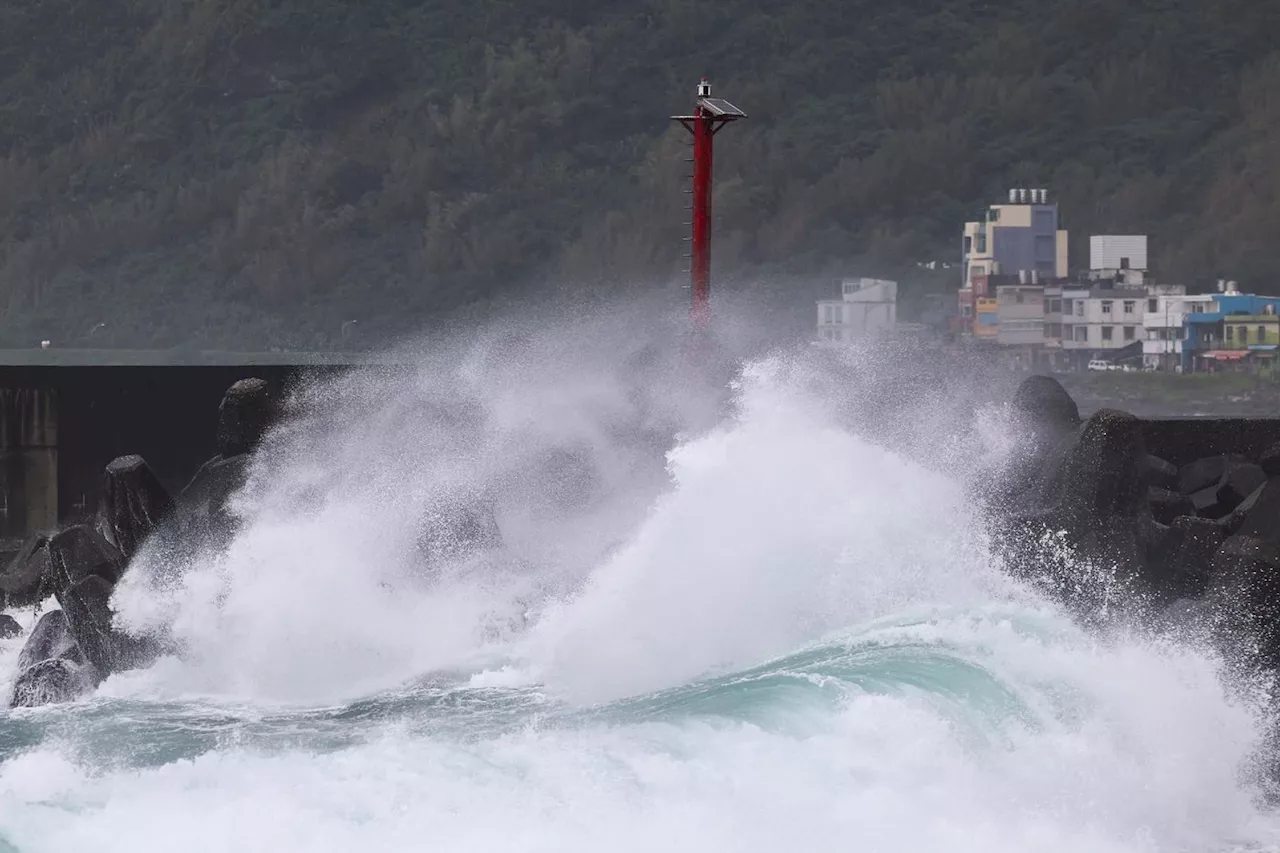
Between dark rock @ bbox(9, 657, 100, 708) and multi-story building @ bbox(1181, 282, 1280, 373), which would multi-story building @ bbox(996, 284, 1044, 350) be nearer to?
multi-story building @ bbox(1181, 282, 1280, 373)

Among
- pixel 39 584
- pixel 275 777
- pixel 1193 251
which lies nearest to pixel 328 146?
pixel 1193 251

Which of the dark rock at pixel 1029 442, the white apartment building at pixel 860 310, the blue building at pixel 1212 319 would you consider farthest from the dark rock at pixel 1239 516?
the blue building at pixel 1212 319

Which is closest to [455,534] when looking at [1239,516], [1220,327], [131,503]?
[131,503]

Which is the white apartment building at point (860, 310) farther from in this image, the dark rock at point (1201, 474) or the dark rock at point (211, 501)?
the dark rock at point (211, 501)

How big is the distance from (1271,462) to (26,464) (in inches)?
375

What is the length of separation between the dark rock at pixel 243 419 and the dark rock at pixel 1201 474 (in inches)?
262

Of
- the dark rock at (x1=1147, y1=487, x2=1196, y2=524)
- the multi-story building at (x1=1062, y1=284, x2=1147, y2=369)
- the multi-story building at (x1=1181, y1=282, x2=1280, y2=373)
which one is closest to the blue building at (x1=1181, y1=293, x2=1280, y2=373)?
the multi-story building at (x1=1181, y1=282, x2=1280, y2=373)

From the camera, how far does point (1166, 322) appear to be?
58.1 meters

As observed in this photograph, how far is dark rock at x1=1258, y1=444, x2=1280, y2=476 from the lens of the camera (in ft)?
43.5

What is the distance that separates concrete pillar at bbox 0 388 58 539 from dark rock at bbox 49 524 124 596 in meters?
2.33

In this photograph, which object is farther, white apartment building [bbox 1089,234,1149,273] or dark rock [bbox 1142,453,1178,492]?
white apartment building [bbox 1089,234,1149,273]

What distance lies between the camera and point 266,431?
13.9 meters

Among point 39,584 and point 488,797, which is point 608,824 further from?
point 39,584

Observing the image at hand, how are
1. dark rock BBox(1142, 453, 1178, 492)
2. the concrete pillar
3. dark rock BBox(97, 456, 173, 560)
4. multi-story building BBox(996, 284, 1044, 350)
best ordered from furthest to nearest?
multi-story building BBox(996, 284, 1044, 350)
the concrete pillar
dark rock BBox(1142, 453, 1178, 492)
dark rock BBox(97, 456, 173, 560)
